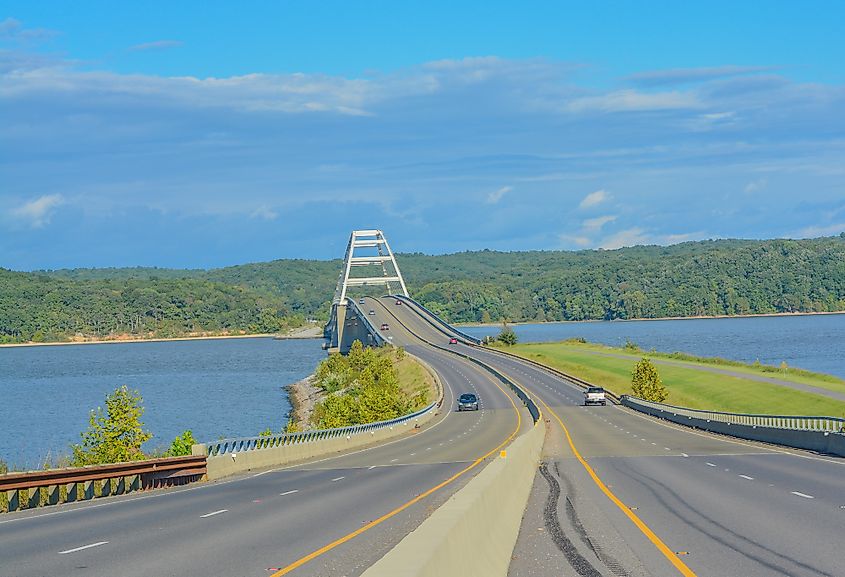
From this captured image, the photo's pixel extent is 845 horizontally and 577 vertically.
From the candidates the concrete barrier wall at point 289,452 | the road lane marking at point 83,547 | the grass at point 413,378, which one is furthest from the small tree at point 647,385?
the road lane marking at point 83,547

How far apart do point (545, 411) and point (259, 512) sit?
50758 millimetres

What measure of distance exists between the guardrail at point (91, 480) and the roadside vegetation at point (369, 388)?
1106 inches

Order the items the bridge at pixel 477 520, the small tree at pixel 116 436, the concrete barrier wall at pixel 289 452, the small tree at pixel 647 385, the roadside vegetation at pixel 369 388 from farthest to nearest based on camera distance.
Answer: the small tree at pixel 647 385 → the roadside vegetation at pixel 369 388 → the small tree at pixel 116 436 → the concrete barrier wall at pixel 289 452 → the bridge at pixel 477 520

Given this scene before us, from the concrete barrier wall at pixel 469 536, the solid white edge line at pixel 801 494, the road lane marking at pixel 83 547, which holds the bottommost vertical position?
the road lane marking at pixel 83 547

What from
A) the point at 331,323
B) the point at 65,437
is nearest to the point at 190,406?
the point at 65,437

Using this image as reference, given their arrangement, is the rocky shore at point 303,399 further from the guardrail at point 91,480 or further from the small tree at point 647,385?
the guardrail at point 91,480

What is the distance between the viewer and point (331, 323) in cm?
18975

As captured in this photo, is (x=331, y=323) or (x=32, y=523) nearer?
(x=32, y=523)

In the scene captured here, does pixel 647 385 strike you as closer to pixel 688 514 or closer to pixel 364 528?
pixel 688 514

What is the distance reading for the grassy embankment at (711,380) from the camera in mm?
70500

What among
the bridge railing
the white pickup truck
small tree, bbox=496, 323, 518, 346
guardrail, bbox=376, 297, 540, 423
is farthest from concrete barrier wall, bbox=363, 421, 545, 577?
small tree, bbox=496, 323, 518, 346

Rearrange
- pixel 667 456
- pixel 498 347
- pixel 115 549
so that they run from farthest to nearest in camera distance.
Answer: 1. pixel 498 347
2. pixel 667 456
3. pixel 115 549

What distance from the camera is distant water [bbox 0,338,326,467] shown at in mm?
72688

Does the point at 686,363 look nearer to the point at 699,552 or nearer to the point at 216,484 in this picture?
the point at 216,484
